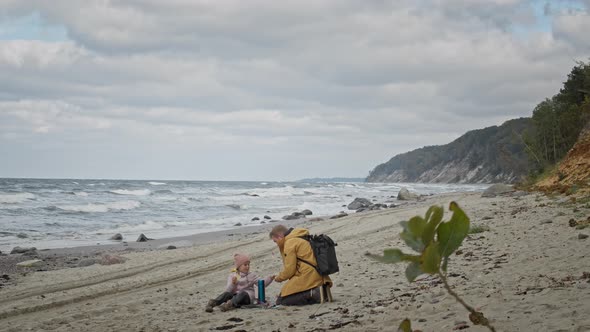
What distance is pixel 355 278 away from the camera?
899 cm

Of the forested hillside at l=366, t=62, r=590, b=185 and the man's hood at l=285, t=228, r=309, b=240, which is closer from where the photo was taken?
the man's hood at l=285, t=228, r=309, b=240

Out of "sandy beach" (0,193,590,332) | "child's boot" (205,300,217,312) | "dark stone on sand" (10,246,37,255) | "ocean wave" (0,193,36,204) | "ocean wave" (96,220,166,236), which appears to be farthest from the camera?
"ocean wave" (0,193,36,204)

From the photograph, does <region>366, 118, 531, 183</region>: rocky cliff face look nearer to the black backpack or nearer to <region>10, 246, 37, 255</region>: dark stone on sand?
<region>10, 246, 37, 255</region>: dark stone on sand

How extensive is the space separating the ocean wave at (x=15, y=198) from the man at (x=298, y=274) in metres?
30.8

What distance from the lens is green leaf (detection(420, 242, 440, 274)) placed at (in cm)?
132

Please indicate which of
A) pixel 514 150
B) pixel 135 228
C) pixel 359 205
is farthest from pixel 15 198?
pixel 514 150

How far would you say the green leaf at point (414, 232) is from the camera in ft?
4.33

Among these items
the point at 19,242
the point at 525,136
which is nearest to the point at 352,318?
the point at 19,242

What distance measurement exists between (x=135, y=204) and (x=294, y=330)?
3224 centimetres

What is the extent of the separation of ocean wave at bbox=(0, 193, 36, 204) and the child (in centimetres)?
2998

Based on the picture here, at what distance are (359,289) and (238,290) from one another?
1812 millimetres

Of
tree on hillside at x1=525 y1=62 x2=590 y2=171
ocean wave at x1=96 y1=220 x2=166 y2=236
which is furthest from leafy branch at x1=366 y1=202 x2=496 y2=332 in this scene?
tree on hillside at x1=525 y1=62 x2=590 y2=171

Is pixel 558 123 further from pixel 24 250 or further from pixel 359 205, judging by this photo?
pixel 24 250

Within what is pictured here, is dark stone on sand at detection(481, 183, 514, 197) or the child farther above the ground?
dark stone on sand at detection(481, 183, 514, 197)
